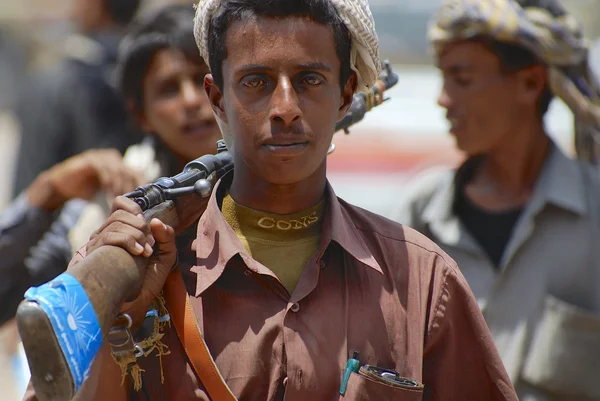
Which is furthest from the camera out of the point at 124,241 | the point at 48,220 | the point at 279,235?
the point at 48,220

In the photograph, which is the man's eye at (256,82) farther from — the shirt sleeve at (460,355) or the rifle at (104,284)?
the shirt sleeve at (460,355)

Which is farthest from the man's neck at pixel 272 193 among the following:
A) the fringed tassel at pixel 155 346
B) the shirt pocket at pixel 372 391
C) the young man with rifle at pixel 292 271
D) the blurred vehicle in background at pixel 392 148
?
the blurred vehicle in background at pixel 392 148

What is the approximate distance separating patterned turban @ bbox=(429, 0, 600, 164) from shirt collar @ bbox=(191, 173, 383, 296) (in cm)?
246

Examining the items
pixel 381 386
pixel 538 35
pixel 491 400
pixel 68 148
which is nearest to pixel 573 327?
pixel 538 35

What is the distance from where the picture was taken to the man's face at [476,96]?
516cm

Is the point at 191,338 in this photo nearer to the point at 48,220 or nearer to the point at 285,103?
the point at 285,103

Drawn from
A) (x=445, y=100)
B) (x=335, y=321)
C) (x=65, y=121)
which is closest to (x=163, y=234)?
(x=335, y=321)

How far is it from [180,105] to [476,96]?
129 cm

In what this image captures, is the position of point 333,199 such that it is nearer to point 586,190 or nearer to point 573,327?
point 573,327

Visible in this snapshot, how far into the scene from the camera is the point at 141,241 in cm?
247

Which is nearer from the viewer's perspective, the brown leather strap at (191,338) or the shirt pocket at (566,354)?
the brown leather strap at (191,338)

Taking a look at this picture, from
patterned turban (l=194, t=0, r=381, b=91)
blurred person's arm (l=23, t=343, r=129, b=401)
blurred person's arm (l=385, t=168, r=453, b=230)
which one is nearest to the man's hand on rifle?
blurred person's arm (l=23, t=343, r=129, b=401)

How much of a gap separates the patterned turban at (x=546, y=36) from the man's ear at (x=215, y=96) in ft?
8.09

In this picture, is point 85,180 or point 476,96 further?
point 476,96
